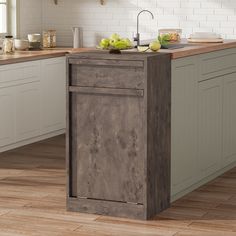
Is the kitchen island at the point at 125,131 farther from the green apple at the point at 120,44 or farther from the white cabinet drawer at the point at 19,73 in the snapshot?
the white cabinet drawer at the point at 19,73

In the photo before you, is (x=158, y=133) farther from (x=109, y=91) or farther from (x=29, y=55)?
(x=29, y=55)

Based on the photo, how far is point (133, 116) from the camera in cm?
483

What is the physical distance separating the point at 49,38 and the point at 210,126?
126 inches

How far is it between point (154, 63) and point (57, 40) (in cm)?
414

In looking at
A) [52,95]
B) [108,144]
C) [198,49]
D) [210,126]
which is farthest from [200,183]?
[52,95]

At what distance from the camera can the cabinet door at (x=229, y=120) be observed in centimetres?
624

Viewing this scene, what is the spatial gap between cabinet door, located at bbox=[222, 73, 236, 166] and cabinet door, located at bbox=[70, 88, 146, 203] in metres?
1.58

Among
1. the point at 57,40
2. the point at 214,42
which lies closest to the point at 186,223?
the point at 214,42

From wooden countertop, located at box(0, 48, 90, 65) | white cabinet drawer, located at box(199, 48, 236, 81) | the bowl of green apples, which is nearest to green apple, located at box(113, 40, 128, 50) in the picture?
the bowl of green apples

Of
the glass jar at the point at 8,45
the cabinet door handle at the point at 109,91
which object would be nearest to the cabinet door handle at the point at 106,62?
the cabinet door handle at the point at 109,91

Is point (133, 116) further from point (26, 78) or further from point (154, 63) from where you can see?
point (26, 78)

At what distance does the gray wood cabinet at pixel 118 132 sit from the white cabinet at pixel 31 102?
2.21m

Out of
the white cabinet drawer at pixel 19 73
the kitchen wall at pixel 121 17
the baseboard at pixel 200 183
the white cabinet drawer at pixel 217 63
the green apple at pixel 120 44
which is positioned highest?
the kitchen wall at pixel 121 17

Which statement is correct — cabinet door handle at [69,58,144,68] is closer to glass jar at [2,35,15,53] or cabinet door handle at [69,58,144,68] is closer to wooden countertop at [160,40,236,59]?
wooden countertop at [160,40,236,59]
